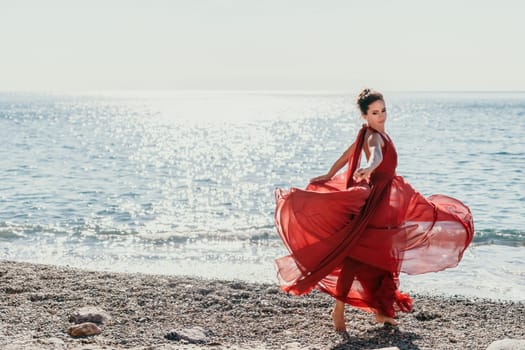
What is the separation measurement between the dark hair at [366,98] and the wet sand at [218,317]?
206cm

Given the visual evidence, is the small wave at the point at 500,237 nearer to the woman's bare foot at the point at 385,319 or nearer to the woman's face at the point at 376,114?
the woman's bare foot at the point at 385,319

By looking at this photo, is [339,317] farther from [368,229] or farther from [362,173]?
[362,173]

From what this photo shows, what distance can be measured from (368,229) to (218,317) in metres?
1.90

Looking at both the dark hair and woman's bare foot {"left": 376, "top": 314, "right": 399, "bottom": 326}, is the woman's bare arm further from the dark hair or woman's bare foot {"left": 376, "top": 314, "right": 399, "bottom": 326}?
woman's bare foot {"left": 376, "top": 314, "right": 399, "bottom": 326}

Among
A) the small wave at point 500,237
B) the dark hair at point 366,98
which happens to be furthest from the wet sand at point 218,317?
the small wave at point 500,237

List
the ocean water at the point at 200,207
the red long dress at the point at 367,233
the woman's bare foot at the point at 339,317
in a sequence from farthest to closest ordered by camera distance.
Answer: the ocean water at the point at 200,207 < the woman's bare foot at the point at 339,317 < the red long dress at the point at 367,233

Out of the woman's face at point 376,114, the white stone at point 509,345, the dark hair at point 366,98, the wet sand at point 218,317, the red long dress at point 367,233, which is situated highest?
the dark hair at point 366,98

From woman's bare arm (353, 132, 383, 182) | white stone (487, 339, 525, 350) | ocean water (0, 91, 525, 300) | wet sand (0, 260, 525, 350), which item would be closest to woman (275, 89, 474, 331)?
woman's bare arm (353, 132, 383, 182)

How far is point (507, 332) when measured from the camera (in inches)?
260

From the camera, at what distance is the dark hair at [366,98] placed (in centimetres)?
616

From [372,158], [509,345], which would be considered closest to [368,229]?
[372,158]

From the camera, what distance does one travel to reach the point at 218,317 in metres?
6.90

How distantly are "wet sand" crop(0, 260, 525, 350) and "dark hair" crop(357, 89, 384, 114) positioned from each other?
81.0 inches

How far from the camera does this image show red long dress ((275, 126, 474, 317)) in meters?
5.98
